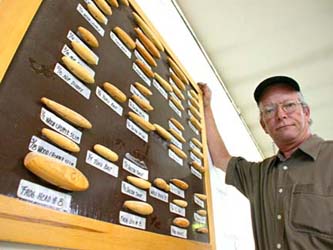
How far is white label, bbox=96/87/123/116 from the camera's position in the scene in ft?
1.47

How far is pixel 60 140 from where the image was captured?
1.12ft

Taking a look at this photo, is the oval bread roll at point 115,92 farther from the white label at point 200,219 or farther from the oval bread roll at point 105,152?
the white label at point 200,219

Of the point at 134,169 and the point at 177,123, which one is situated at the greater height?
the point at 177,123

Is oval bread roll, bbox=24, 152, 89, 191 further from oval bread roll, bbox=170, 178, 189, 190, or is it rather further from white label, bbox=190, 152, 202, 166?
white label, bbox=190, 152, 202, 166

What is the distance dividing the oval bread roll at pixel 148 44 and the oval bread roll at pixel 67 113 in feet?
1.03

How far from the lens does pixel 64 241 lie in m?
0.31

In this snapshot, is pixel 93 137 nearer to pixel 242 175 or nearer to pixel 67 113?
pixel 67 113

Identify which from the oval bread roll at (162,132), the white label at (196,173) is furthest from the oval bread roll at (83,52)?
the white label at (196,173)

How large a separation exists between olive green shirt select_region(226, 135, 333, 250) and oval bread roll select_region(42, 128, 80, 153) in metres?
0.55

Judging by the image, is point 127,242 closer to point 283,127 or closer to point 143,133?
point 143,133

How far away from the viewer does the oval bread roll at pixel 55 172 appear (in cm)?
30

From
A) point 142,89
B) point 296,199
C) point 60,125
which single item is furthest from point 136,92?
point 296,199

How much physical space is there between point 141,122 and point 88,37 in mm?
179

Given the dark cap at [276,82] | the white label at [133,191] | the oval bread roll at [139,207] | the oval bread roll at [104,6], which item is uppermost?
the dark cap at [276,82]
